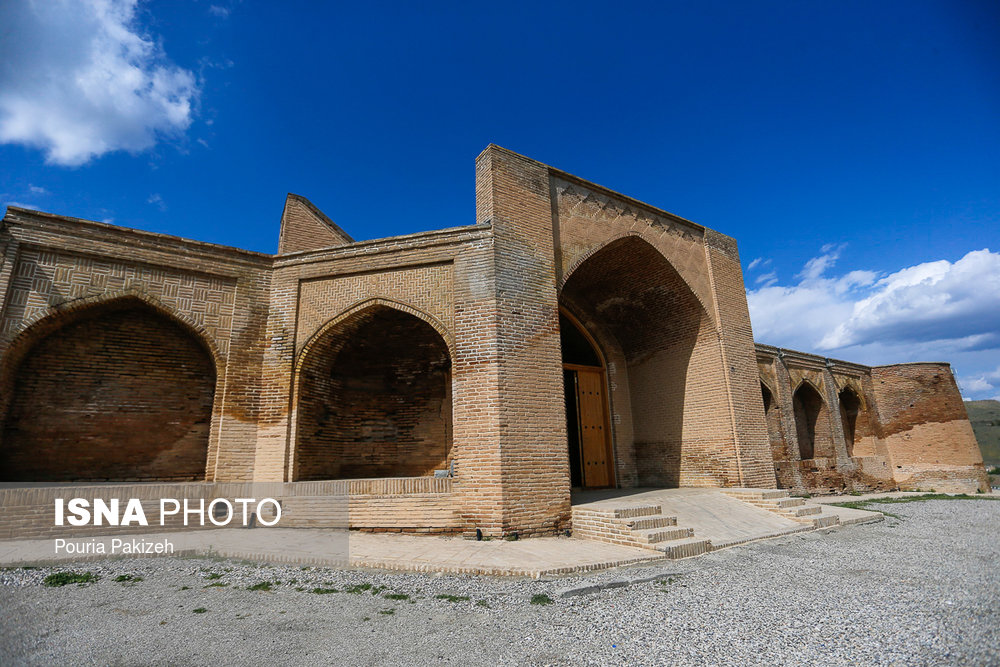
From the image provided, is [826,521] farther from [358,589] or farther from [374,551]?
[358,589]

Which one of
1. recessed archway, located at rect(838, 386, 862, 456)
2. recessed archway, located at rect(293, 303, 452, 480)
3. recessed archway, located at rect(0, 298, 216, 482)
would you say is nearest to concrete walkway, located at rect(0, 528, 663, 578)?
recessed archway, located at rect(0, 298, 216, 482)

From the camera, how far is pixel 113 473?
6910mm

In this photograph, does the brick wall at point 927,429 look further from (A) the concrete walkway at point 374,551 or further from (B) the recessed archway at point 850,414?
(A) the concrete walkway at point 374,551

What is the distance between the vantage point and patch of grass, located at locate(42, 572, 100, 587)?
4.02m

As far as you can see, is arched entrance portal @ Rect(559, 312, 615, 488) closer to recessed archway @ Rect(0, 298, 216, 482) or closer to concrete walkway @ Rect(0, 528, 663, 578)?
concrete walkway @ Rect(0, 528, 663, 578)

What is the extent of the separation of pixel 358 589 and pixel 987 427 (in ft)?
166

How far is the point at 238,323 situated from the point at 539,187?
492cm

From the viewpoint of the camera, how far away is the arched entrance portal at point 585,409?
9398 mm

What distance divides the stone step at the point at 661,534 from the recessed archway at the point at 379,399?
12.9ft

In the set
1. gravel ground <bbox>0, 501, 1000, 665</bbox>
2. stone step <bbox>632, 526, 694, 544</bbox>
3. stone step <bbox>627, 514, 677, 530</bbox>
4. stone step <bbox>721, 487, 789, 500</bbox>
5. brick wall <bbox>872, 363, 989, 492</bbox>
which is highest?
brick wall <bbox>872, 363, 989, 492</bbox>

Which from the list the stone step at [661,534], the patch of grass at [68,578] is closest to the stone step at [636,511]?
the stone step at [661,534]

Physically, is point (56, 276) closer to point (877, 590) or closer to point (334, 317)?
point (334, 317)

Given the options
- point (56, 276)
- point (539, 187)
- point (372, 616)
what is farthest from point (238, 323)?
point (372, 616)

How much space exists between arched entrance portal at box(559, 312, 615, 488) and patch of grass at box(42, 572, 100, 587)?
6967 millimetres
